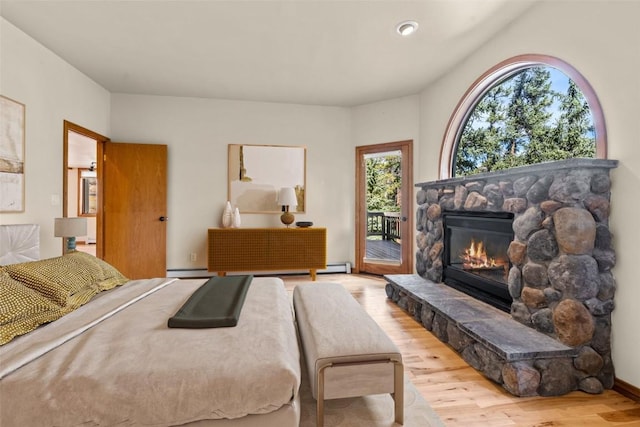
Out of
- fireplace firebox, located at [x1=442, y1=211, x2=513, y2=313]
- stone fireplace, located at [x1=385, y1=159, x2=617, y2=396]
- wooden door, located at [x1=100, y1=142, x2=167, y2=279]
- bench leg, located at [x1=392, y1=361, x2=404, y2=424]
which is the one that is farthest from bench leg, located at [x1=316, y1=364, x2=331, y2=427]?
wooden door, located at [x1=100, y1=142, x2=167, y2=279]

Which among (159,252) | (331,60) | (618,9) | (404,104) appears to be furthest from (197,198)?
(618,9)

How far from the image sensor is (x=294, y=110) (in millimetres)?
4664

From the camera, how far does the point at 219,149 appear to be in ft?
14.8

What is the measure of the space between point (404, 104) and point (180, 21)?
298cm

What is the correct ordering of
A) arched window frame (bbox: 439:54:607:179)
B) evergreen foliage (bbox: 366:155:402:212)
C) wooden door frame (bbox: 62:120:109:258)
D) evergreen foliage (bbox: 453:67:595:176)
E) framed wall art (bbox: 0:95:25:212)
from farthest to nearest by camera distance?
evergreen foliage (bbox: 366:155:402:212), wooden door frame (bbox: 62:120:109:258), framed wall art (bbox: 0:95:25:212), evergreen foliage (bbox: 453:67:595:176), arched window frame (bbox: 439:54:607:179)

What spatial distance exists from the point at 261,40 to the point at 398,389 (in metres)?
3.01

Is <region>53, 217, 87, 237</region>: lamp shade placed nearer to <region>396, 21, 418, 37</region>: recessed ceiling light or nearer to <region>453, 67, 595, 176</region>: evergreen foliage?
<region>396, 21, 418, 37</region>: recessed ceiling light

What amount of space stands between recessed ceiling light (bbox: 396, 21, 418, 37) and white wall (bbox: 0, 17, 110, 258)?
3.35 metres

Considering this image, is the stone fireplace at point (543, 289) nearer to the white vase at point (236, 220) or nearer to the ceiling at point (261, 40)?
the ceiling at point (261, 40)

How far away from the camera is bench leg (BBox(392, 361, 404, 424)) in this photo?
1456mm

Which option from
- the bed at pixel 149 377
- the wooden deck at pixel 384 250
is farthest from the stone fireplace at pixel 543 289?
the wooden deck at pixel 384 250

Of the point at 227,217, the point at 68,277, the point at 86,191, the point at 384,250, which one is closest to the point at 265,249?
the point at 227,217

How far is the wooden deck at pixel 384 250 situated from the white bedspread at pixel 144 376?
3413 millimetres

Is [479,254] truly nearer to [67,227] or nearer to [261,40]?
[261,40]
